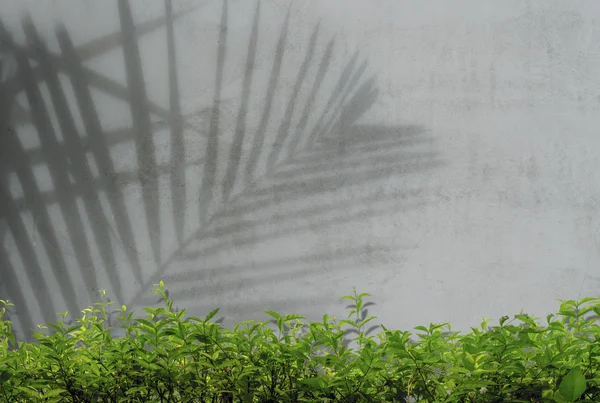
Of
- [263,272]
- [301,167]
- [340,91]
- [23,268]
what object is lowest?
[263,272]

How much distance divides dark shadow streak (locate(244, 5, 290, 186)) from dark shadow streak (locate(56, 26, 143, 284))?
80 centimetres

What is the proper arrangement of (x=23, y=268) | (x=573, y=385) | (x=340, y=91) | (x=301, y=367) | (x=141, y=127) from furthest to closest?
(x=23, y=268) → (x=141, y=127) → (x=340, y=91) → (x=301, y=367) → (x=573, y=385)

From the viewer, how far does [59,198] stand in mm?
3965

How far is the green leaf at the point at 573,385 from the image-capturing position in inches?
32.0

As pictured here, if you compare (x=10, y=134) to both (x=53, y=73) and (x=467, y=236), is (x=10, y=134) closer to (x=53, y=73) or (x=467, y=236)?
(x=53, y=73)

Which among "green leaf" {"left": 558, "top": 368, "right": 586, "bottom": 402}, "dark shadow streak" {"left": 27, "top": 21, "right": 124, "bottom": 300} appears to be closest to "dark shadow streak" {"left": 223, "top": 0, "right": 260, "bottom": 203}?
"dark shadow streak" {"left": 27, "top": 21, "right": 124, "bottom": 300}

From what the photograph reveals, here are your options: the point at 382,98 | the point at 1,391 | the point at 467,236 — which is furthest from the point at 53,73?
the point at 1,391

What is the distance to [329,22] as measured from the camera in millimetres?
3758

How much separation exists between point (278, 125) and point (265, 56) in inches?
16.6

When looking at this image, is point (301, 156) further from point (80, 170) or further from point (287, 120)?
point (80, 170)

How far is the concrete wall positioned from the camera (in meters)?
3.62

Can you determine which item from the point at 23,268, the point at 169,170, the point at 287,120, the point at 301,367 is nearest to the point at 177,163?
the point at 169,170

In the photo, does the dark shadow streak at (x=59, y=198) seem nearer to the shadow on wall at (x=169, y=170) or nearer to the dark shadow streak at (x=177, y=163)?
the shadow on wall at (x=169, y=170)

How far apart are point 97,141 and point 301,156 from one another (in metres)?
1.27
